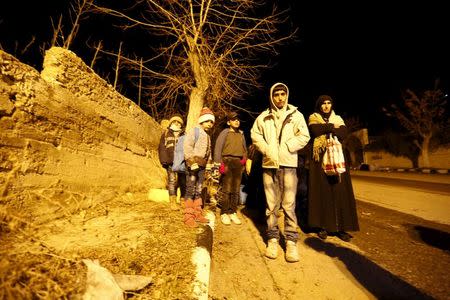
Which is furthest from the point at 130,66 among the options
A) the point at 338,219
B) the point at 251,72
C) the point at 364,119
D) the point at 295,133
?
the point at 364,119

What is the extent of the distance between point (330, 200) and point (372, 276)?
1.38 meters

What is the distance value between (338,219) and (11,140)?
13.8 ft

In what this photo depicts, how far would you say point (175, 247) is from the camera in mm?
3029

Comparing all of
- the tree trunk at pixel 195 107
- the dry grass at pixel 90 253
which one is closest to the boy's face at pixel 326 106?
the dry grass at pixel 90 253

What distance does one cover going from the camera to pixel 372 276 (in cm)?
291

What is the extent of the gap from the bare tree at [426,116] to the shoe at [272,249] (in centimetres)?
2769

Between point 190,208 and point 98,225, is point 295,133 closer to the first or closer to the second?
point 190,208

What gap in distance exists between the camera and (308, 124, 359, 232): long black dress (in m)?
4.11

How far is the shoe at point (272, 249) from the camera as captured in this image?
10.9 feet

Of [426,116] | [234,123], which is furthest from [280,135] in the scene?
[426,116]

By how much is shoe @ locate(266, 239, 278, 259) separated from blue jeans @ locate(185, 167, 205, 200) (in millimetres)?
1554

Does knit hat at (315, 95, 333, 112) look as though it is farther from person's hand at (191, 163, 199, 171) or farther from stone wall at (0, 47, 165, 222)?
stone wall at (0, 47, 165, 222)

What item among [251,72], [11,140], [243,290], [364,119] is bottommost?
[243,290]

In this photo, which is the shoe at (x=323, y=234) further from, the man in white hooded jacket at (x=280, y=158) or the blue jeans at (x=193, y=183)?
the blue jeans at (x=193, y=183)
